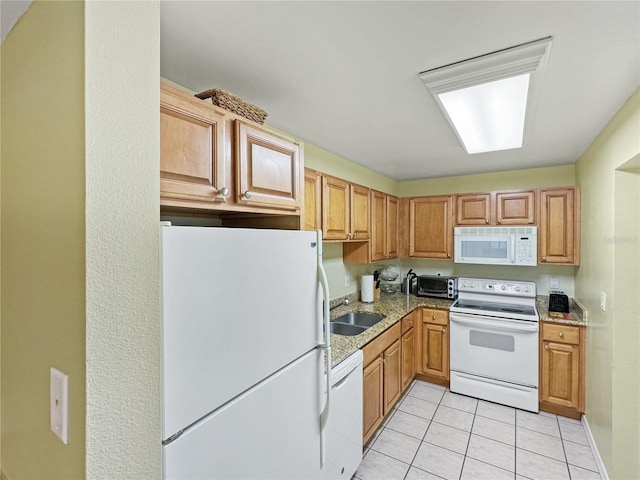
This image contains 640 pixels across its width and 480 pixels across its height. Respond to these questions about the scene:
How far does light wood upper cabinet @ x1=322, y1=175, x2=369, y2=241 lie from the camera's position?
2.32 metres

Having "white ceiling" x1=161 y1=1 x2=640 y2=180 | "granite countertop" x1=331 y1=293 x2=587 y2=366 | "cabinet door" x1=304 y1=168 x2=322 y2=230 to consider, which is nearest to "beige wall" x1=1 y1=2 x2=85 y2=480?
"white ceiling" x1=161 y1=1 x2=640 y2=180

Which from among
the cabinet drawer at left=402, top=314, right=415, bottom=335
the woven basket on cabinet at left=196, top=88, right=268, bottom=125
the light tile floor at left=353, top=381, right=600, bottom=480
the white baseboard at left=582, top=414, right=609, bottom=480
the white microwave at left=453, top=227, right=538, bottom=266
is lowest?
the light tile floor at left=353, top=381, right=600, bottom=480

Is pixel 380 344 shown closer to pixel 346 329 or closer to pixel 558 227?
pixel 346 329

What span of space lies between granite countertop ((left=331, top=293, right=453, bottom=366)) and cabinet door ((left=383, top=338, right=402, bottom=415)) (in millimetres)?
242

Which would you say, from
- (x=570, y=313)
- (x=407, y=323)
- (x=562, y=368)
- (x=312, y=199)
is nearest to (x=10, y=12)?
(x=312, y=199)

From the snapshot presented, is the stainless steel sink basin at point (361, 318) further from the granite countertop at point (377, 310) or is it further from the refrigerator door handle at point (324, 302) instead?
the refrigerator door handle at point (324, 302)

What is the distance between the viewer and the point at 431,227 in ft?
11.6

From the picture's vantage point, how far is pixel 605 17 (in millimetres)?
1047

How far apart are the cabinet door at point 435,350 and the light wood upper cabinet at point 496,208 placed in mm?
1187

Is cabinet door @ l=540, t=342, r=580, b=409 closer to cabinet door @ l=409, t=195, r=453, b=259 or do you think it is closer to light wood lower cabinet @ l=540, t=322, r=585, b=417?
light wood lower cabinet @ l=540, t=322, r=585, b=417

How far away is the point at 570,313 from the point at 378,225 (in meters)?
1.94

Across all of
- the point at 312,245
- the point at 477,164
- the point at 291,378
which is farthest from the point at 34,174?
the point at 477,164

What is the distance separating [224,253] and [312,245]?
0.54 meters

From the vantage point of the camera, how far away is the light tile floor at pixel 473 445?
2.08 meters
